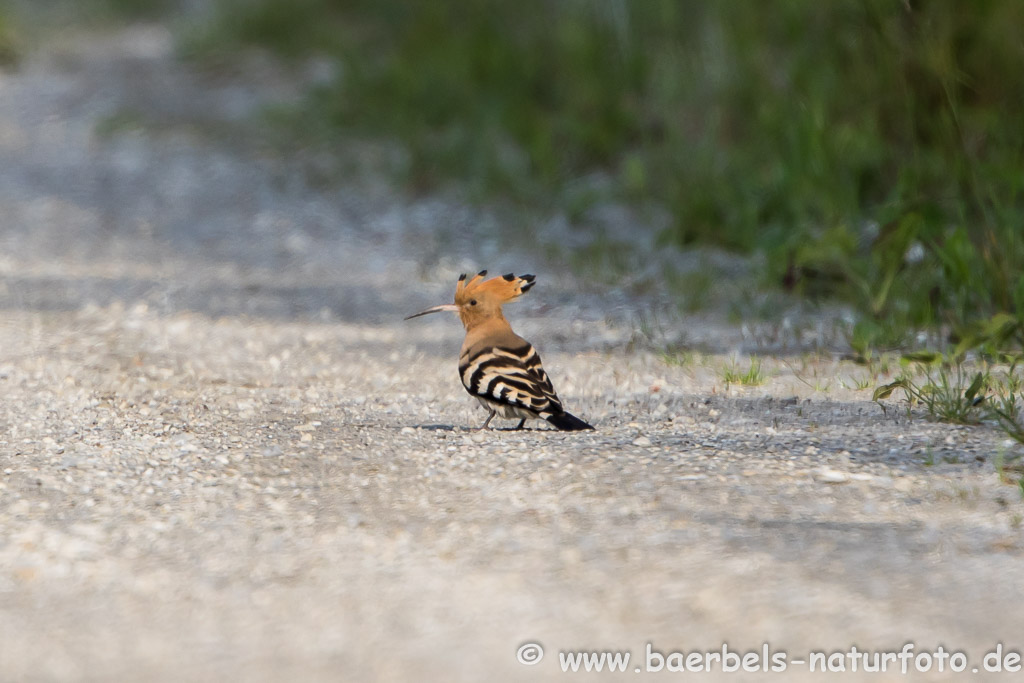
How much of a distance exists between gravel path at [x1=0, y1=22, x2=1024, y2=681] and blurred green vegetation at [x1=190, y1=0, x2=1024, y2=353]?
633mm

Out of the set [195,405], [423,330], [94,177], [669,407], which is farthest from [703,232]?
[94,177]

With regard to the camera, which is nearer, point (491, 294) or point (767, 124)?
point (491, 294)

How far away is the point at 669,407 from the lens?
12.5 feet

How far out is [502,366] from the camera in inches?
132

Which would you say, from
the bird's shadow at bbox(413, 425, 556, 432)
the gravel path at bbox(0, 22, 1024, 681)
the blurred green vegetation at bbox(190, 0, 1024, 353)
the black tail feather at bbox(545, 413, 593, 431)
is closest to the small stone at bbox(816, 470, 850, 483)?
the gravel path at bbox(0, 22, 1024, 681)

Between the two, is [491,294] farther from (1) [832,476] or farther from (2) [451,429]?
(1) [832,476]

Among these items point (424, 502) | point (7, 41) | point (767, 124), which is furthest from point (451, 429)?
point (7, 41)

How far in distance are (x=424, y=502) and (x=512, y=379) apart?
51cm

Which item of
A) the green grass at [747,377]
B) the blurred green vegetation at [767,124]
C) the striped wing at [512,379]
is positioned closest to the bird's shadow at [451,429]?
the striped wing at [512,379]

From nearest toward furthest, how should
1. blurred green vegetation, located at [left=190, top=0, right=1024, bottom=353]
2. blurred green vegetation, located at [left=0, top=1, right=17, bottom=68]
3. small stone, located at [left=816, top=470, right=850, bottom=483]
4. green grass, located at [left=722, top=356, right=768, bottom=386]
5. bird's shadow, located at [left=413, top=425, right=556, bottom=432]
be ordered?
small stone, located at [left=816, top=470, right=850, bottom=483] → bird's shadow, located at [left=413, top=425, right=556, bottom=432] → green grass, located at [left=722, top=356, right=768, bottom=386] → blurred green vegetation, located at [left=190, top=0, right=1024, bottom=353] → blurred green vegetation, located at [left=0, top=1, right=17, bottom=68]

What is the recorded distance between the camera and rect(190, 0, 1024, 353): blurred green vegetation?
15.7 ft

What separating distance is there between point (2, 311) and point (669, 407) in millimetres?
2745

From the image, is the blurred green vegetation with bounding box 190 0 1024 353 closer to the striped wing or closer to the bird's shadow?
the bird's shadow

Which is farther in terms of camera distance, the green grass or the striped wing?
the green grass
